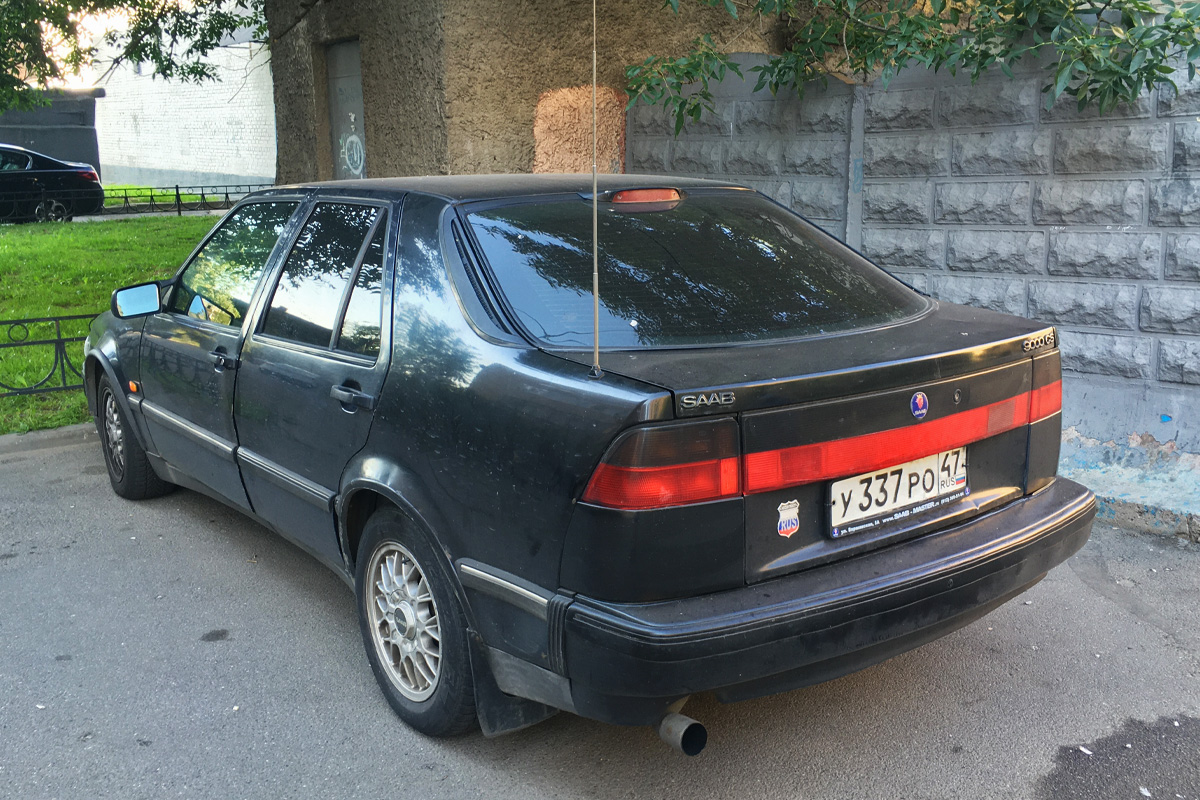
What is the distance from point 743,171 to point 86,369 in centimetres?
422

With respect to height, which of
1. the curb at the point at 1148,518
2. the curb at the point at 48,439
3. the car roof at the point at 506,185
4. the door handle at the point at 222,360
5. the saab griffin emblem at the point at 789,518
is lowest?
the curb at the point at 1148,518

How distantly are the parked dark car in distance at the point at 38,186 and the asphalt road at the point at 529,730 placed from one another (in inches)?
668

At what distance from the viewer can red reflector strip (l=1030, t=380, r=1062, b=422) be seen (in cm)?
309

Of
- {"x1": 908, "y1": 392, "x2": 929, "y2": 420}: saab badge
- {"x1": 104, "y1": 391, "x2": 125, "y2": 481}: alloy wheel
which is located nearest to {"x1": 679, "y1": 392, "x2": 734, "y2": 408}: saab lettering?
{"x1": 908, "y1": 392, "x2": 929, "y2": 420}: saab badge

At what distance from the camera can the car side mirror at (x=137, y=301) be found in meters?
4.44

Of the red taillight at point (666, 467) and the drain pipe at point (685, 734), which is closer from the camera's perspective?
the red taillight at point (666, 467)

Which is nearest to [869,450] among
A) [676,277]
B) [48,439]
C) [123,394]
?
[676,277]

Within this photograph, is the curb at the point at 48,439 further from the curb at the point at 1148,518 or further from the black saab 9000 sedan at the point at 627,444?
the curb at the point at 1148,518

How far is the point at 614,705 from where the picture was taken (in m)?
2.47

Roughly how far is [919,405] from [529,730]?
5.04ft

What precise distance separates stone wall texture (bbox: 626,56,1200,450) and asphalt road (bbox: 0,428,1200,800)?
52.8 inches

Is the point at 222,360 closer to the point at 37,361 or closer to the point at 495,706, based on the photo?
the point at 495,706

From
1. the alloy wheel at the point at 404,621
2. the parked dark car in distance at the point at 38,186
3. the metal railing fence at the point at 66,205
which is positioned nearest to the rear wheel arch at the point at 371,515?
the alloy wheel at the point at 404,621

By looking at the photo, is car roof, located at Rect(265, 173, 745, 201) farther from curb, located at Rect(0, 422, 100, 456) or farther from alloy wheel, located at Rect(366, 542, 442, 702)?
curb, located at Rect(0, 422, 100, 456)
